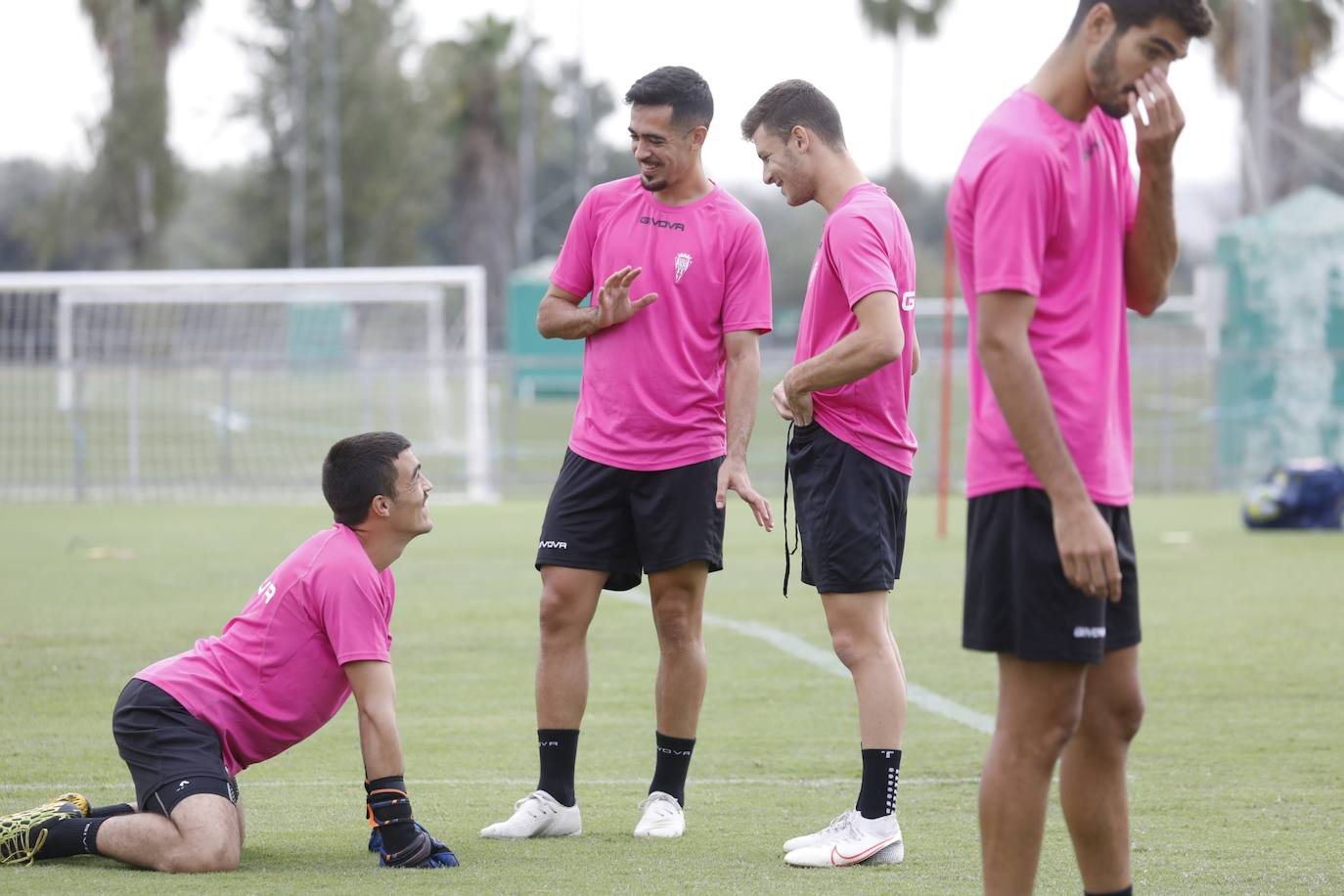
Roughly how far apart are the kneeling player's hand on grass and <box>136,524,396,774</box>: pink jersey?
336 mm

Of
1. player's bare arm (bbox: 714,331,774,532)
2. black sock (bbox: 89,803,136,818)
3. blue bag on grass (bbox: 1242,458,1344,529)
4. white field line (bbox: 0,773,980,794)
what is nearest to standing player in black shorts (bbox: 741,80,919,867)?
player's bare arm (bbox: 714,331,774,532)

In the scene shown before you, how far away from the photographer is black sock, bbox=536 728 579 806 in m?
5.07

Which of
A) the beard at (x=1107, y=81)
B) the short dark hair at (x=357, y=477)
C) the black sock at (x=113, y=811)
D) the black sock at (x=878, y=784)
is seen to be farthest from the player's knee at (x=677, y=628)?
the beard at (x=1107, y=81)

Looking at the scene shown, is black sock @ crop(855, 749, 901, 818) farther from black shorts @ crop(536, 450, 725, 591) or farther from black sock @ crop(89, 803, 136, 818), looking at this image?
black sock @ crop(89, 803, 136, 818)

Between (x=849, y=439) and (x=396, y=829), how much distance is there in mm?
1610

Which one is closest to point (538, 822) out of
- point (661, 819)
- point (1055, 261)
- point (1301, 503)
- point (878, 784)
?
point (661, 819)

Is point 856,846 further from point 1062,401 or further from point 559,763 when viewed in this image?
point 1062,401

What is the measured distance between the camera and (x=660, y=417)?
520 centimetres

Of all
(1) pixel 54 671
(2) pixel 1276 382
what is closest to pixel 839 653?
(1) pixel 54 671

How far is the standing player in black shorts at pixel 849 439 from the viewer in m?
4.70

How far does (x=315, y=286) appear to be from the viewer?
1174 inches

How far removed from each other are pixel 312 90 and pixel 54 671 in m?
42.3

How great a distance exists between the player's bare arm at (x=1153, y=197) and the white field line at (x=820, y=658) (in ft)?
9.65

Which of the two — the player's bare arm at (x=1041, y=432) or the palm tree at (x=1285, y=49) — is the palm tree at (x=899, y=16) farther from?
the player's bare arm at (x=1041, y=432)
